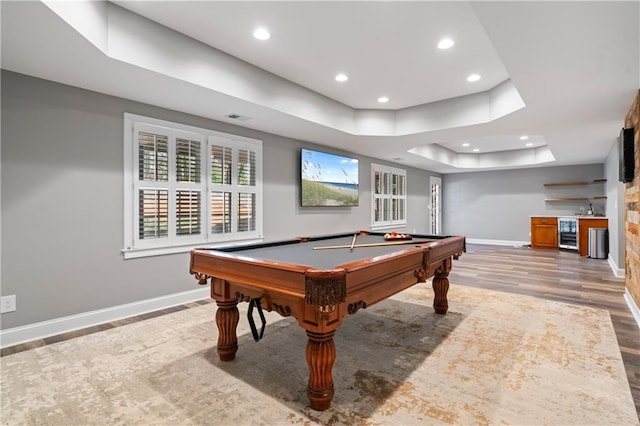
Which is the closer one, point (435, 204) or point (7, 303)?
point (7, 303)

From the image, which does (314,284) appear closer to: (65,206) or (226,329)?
(226,329)

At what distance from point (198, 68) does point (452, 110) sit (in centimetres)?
350

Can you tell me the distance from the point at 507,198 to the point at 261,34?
9.17 meters

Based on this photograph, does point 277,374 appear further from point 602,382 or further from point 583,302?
point 583,302

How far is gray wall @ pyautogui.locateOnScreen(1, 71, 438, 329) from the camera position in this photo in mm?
2648

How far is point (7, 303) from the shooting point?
2615 millimetres

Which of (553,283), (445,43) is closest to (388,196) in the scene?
(553,283)

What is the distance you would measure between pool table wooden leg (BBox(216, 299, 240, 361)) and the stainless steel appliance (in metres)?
9.04

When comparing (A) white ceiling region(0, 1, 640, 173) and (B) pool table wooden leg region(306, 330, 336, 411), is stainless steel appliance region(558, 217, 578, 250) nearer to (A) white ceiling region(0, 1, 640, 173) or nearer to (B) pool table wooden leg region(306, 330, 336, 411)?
(A) white ceiling region(0, 1, 640, 173)

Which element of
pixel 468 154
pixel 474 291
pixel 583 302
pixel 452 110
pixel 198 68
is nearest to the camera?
pixel 198 68

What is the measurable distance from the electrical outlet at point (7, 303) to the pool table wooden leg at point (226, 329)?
187 centimetres

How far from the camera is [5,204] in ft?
8.55

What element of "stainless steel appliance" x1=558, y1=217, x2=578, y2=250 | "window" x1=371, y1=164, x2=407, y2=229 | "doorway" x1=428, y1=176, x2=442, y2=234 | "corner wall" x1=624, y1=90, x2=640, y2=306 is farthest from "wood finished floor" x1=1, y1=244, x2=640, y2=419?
"doorway" x1=428, y1=176, x2=442, y2=234

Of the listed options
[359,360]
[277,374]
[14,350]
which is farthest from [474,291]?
[14,350]
